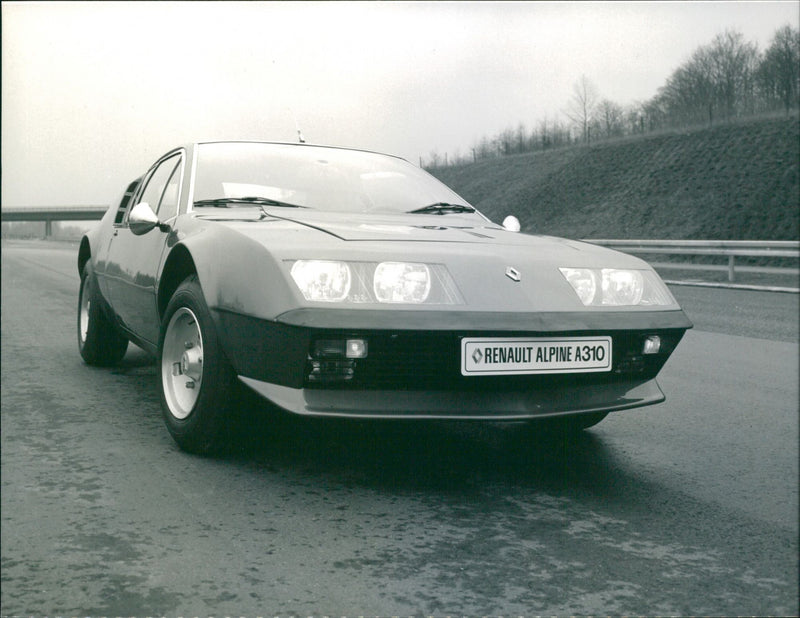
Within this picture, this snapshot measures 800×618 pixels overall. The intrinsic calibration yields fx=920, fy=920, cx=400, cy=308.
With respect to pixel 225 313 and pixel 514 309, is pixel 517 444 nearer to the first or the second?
pixel 514 309

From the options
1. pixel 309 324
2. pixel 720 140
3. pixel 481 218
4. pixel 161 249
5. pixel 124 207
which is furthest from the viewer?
pixel 720 140

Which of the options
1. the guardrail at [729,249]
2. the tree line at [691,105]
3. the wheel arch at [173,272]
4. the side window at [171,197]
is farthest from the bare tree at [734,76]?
the wheel arch at [173,272]

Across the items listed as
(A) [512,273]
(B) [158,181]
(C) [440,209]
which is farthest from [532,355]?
(B) [158,181]

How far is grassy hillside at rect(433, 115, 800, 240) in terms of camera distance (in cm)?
3531

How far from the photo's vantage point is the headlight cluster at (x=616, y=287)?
3.48 m

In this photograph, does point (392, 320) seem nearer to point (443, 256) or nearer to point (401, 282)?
point (401, 282)

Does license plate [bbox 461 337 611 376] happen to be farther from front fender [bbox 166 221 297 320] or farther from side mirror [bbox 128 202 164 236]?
side mirror [bbox 128 202 164 236]

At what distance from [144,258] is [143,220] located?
0.29 meters

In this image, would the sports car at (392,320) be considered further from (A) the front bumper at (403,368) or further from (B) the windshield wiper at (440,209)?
(B) the windshield wiper at (440,209)

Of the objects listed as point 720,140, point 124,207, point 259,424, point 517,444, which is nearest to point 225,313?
point 259,424

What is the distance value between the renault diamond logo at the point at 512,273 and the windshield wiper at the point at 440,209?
1323mm

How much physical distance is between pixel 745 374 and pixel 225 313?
391 cm

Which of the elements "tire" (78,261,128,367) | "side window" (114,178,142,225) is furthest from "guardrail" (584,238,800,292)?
"tire" (78,261,128,367)

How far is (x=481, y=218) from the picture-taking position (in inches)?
187
